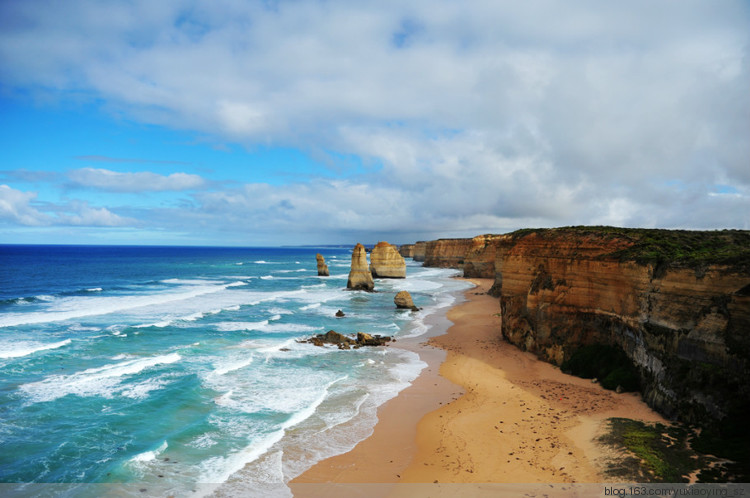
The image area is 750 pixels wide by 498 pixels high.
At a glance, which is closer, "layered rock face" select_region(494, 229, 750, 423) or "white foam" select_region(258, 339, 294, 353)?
"layered rock face" select_region(494, 229, 750, 423)

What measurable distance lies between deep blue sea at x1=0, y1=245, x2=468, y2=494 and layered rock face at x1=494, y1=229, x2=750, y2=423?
7673mm

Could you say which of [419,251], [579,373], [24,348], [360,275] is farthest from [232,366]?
[419,251]

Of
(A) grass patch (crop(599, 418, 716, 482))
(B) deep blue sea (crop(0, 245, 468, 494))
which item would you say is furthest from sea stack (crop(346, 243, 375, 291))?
(A) grass patch (crop(599, 418, 716, 482))

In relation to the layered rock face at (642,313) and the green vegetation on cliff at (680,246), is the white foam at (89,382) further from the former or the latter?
the green vegetation on cliff at (680,246)

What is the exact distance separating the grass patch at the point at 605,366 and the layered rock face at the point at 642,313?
0.40 meters

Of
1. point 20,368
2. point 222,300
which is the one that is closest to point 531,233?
point 20,368

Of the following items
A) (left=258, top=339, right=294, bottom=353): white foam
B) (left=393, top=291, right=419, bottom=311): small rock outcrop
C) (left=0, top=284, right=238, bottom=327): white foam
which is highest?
(left=393, top=291, right=419, bottom=311): small rock outcrop

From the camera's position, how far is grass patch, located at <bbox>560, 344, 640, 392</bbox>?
16.6 metres

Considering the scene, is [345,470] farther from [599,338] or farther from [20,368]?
[20,368]

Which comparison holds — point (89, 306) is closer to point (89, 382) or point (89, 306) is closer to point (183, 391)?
point (89, 382)

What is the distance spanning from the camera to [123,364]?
22328mm

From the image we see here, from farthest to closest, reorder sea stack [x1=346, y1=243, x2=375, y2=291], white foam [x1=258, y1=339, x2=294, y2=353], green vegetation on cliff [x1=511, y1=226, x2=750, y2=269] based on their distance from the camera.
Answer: sea stack [x1=346, y1=243, x2=375, y2=291] → white foam [x1=258, y1=339, x2=294, y2=353] → green vegetation on cliff [x1=511, y1=226, x2=750, y2=269]

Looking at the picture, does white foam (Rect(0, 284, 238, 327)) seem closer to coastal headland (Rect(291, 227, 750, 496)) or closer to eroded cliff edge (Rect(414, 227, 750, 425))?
coastal headland (Rect(291, 227, 750, 496))

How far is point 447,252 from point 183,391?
304 feet
